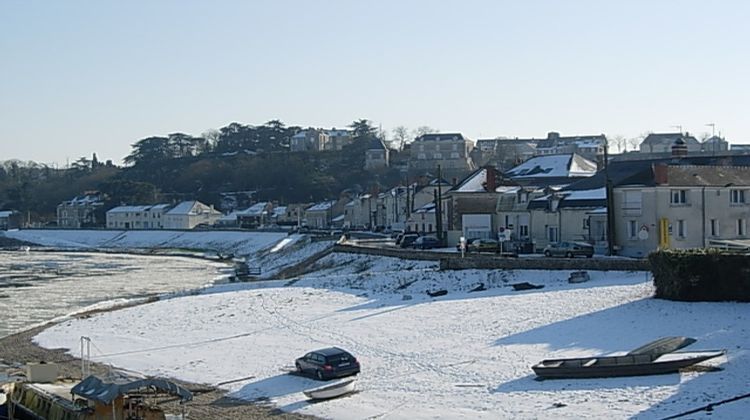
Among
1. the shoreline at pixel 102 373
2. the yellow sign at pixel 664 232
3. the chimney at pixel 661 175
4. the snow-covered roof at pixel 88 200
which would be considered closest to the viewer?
the shoreline at pixel 102 373

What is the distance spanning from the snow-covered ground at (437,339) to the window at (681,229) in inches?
365

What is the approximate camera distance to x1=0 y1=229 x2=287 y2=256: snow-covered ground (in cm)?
11649

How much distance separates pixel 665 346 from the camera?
87.3 feet

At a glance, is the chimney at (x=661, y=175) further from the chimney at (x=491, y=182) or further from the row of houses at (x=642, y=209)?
the chimney at (x=491, y=182)

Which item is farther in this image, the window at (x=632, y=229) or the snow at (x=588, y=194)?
the snow at (x=588, y=194)

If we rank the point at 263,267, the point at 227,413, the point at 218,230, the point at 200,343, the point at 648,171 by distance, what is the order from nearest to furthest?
the point at 227,413
the point at 200,343
the point at 648,171
the point at 263,267
the point at 218,230

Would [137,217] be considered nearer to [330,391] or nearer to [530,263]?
[530,263]

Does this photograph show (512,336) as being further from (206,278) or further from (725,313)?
(206,278)

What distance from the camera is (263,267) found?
8594 centimetres

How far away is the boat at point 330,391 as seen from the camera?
1001 inches

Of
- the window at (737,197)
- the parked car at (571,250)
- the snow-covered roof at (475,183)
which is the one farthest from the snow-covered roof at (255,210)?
the window at (737,197)

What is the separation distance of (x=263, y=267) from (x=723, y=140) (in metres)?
102

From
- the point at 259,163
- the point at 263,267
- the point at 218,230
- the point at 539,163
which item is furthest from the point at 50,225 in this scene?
the point at 539,163

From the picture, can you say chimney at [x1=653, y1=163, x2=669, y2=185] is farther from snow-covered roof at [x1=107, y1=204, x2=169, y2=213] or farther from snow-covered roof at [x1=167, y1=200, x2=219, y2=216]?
snow-covered roof at [x1=107, y1=204, x2=169, y2=213]
